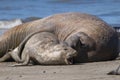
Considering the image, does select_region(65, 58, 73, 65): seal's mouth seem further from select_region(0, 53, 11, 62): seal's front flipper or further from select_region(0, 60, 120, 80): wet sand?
select_region(0, 53, 11, 62): seal's front flipper

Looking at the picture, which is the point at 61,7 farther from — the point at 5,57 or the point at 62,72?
the point at 62,72

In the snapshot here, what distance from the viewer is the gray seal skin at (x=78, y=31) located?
9.77 metres

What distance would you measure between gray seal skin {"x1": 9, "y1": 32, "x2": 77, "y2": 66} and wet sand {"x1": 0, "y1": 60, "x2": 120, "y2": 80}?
0.19m

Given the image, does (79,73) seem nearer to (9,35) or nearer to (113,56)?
(113,56)

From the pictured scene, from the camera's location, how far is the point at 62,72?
830 cm

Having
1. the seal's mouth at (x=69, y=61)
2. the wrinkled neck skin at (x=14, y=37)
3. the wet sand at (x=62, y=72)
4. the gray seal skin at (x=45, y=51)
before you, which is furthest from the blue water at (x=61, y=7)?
the wet sand at (x=62, y=72)

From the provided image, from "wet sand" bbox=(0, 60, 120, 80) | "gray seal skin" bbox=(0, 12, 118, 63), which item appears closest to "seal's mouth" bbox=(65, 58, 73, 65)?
"wet sand" bbox=(0, 60, 120, 80)

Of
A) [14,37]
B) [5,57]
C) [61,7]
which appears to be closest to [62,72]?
[5,57]

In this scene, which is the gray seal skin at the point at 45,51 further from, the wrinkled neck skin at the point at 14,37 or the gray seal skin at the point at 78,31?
the wrinkled neck skin at the point at 14,37

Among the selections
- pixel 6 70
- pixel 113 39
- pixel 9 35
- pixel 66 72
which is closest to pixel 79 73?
pixel 66 72

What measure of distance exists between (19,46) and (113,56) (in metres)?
1.58

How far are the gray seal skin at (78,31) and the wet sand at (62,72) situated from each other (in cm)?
33

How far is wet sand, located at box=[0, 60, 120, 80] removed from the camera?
25.3 ft

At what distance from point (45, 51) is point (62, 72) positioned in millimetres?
1207
